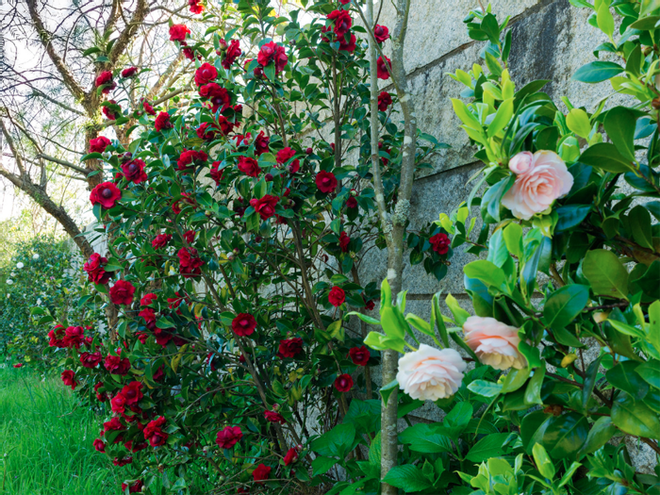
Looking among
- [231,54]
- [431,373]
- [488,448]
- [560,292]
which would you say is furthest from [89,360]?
[560,292]

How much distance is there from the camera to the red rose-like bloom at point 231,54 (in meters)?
1.69

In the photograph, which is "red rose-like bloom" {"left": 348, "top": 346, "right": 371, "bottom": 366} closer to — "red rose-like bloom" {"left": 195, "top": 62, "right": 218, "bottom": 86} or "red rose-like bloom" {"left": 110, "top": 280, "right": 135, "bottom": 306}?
"red rose-like bloom" {"left": 110, "top": 280, "right": 135, "bottom": 306}

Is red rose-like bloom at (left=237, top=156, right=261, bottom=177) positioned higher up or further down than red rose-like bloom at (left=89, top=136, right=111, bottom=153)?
further down

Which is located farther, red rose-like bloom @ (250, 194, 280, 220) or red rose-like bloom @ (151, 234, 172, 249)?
red rose-like bloom @ (151, 234, 172, 249)

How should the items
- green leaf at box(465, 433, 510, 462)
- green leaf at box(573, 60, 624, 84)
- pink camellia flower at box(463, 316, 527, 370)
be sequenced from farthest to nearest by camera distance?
1. green leaf at box(465, 433, 510, 462)
2. green leaf at box(573, 60, 624, 84)
3. pink camellia flower at box(463, 316, 527, 370)

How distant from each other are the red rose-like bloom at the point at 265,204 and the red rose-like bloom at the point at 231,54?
2.13 ft

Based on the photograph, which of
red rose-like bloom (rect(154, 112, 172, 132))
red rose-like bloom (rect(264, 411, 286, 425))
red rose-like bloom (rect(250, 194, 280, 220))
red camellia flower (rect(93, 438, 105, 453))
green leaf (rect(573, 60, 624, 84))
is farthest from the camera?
red camellia flower (rect(93, 438, 105, 453))

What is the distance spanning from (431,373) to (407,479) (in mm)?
700

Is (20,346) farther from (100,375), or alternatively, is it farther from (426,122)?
(426,122)

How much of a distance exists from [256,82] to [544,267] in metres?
1.35

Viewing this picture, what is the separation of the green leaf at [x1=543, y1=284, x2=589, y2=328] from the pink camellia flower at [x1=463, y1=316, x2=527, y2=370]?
1.8 inches

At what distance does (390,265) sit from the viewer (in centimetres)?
123

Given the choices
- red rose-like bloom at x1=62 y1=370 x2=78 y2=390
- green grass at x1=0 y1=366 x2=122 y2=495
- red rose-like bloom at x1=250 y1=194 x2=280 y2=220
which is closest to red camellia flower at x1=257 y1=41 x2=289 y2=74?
red rose-like bloom at x1=250 y1=194 x2=280 y2=220

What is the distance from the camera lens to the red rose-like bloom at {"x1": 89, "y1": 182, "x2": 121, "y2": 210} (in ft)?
4.82
